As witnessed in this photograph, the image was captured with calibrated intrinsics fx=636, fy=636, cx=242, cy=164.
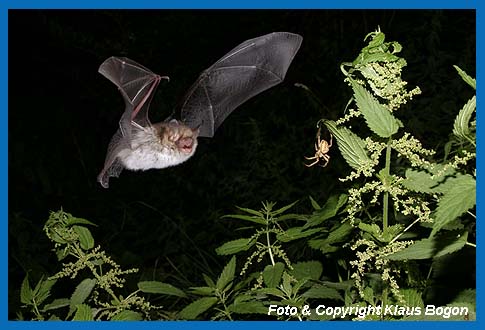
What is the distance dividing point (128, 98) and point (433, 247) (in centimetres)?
158

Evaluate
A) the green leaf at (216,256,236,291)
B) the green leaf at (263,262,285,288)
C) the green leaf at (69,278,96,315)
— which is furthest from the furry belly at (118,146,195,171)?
the green leaf at (263,262,285,288)

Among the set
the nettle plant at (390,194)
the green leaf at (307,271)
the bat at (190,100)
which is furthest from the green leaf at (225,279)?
the bat at (190,100)

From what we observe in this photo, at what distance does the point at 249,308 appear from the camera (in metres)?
1.95

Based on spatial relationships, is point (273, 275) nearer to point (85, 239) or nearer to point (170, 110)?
point (85, 239)

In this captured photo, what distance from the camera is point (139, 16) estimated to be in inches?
252

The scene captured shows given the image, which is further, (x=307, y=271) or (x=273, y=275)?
(x=307, y=271)

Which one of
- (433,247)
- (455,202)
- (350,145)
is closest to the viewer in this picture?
(455,202)

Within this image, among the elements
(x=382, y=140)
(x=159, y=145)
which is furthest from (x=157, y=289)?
(x=159, y=145)

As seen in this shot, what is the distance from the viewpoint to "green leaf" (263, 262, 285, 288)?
2039mm

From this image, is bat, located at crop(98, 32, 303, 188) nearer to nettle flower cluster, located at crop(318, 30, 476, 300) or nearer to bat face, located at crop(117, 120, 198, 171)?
bat face, located at crop(117, 120, 198, 171)

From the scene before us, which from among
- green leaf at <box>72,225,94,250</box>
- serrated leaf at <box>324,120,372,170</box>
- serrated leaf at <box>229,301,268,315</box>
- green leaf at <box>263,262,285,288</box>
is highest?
serrated leaf at <box>324,120,372,170</box>

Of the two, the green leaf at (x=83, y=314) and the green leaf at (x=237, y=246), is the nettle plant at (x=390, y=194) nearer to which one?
the green leaf at (x=237, y=246)

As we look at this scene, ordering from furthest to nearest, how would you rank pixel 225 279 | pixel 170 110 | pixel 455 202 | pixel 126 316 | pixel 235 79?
pixel 170 110 → pixel 235 79 → pixel 225 279 → pixel 126 316 → pixel 455 202

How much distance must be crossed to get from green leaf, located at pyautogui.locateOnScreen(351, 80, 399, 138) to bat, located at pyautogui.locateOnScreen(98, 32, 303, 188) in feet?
3.99
